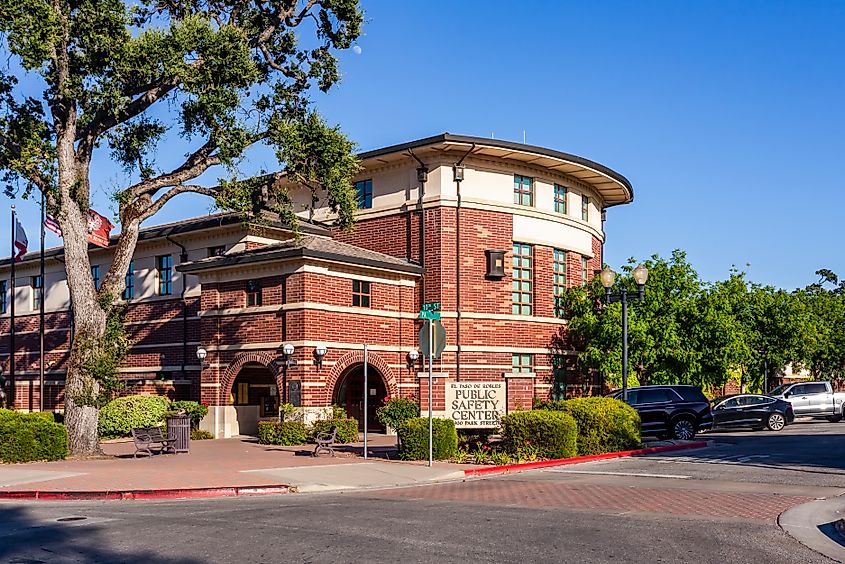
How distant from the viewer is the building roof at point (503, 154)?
3219 cm

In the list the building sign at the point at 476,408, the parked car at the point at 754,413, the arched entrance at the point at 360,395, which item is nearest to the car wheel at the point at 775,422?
the parked car at the point at 754,413

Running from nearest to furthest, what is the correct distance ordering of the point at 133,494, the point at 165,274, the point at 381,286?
the point at 133,494
the point at 381,286
the point at 165,274

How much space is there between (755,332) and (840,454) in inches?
950

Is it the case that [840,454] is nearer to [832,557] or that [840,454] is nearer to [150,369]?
[832,557]

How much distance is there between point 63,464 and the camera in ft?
70.4

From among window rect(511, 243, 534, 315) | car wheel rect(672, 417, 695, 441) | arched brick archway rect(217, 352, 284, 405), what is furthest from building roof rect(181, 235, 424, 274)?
car wheel rect(672, 417, 695, 441)

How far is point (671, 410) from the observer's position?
28.3 metres

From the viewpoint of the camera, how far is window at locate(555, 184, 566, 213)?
119 feet

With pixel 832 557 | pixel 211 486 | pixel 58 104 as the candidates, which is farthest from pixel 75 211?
pixel 832 557

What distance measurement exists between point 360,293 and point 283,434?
6.36 meters

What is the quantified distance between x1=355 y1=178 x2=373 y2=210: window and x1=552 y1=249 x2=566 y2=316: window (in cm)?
759

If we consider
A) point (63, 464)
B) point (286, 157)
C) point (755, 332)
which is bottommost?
point (63, 464)

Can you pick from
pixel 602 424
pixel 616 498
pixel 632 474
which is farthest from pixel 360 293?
pixel 616 498

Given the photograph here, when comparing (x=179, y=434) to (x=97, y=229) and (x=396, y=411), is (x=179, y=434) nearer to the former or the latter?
(x=396, y=411)
